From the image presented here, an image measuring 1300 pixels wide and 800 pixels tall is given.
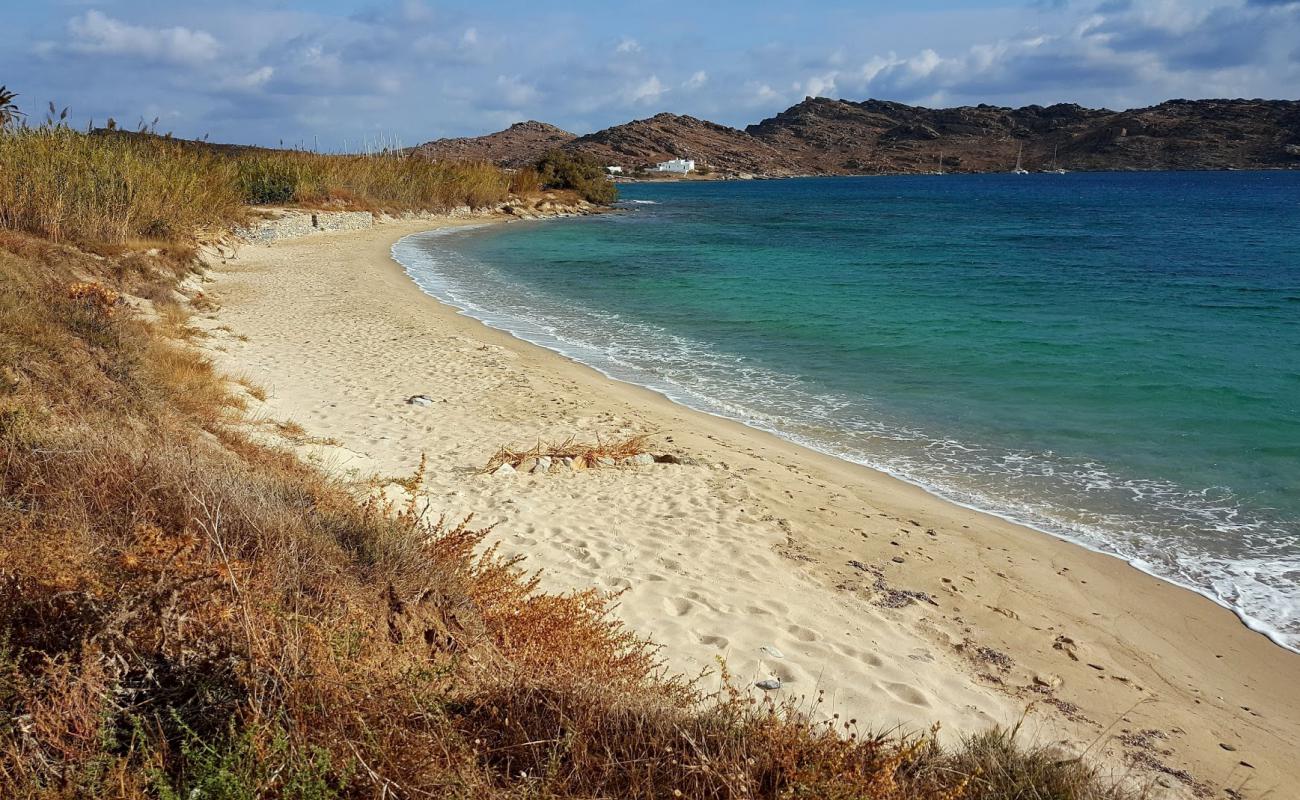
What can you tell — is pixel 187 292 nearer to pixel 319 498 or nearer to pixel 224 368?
pixel 224 368

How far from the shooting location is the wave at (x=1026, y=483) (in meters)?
6.46

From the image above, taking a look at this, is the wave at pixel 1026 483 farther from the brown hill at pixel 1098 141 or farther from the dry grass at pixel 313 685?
the brown hill at pixel 1098 141

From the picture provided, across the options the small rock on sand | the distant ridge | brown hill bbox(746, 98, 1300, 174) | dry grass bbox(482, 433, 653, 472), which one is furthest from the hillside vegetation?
brown hill bbox(746, 98, 1300, 174)

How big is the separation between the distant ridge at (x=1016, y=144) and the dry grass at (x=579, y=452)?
130 meters

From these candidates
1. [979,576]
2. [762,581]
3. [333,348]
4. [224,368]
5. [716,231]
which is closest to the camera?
[762,581]

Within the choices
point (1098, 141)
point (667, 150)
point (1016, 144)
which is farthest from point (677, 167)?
point (1098, 141)

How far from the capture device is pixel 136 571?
9.85 ft

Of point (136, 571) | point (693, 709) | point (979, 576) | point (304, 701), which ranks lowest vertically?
point (979, 576)

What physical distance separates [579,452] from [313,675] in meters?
5.64

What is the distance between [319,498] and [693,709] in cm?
247

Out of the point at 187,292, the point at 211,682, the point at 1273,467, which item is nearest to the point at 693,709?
the point at 211,682

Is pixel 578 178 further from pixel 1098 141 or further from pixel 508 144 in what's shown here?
pixel 1098 141

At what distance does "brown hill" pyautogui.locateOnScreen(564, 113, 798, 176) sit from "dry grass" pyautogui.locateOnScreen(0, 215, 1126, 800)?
16444 centimetres

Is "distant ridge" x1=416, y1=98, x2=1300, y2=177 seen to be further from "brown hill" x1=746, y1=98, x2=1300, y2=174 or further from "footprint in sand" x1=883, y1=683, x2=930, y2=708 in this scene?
"footprint in sand" x1=883, y1=683, x2=930, y2=708
